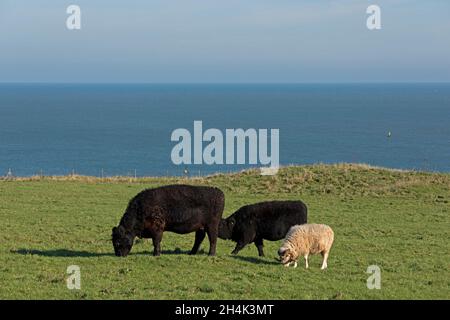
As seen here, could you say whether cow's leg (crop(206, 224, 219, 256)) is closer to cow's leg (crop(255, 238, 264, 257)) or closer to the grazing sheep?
cow's leg (crop(255, 238, 264, 257))

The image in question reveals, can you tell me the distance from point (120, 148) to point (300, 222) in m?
117

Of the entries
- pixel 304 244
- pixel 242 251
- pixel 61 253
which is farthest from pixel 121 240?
pixel 304 244

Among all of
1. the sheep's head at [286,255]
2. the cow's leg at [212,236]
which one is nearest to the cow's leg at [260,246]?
the cow's leg at [212,236]

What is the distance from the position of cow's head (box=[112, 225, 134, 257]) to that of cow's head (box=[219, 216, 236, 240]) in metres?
3.01

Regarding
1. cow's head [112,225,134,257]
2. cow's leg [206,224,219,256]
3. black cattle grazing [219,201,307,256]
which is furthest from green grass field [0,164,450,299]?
black cattle grazing [219,201,307,256]

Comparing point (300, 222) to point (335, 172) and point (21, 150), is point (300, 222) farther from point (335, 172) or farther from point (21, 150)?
point (21, 150)

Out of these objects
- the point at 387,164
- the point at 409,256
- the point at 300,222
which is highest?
the point at 300,222

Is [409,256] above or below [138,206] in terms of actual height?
below

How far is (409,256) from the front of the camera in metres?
21.4

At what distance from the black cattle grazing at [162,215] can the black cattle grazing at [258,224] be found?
46.8 inches

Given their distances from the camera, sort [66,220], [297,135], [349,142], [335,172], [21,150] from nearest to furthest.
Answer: [66,220], [335,172], [21,150], [349,142], [297,135]

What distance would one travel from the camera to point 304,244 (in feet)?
58.0

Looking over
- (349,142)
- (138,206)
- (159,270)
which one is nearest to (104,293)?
(159,270)
